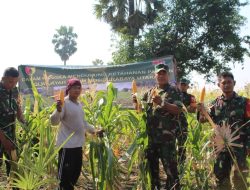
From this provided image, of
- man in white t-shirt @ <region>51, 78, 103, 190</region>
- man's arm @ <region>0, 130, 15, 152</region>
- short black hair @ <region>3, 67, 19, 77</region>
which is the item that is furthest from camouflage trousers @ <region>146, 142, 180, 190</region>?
short black hair @ <region>3, 67, 19, 77</region>

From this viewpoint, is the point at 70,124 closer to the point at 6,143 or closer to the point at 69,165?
the point at 69,165

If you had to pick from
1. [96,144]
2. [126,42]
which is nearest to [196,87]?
[96,144]

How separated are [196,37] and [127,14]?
2.99 meters

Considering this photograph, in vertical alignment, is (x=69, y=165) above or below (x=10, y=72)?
below

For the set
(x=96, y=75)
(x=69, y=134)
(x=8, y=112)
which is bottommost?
(x=69, y=134)

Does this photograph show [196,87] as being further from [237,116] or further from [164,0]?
[164,0]

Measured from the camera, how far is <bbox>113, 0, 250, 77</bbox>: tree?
532 inches

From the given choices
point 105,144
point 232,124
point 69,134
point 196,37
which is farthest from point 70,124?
point 196,37

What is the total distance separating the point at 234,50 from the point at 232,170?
460 inches

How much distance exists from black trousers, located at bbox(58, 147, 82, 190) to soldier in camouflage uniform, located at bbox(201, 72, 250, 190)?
118cm

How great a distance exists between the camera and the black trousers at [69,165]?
3.20m

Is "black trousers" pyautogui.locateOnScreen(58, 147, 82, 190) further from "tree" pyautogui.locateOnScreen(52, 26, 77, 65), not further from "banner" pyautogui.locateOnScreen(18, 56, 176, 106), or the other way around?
"tree" pyautogui.locateOnScreen(52, 26, 77, 65)

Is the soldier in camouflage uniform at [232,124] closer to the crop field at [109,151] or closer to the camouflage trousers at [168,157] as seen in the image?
the crop field at [109,151]

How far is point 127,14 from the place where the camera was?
49.2 feet
